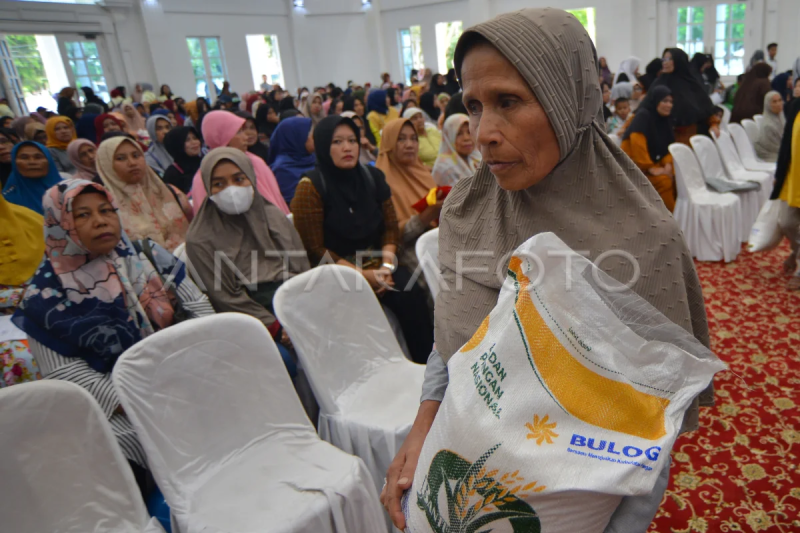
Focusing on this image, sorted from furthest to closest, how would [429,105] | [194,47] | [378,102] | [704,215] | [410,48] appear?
1. [410,48]
2. [194,47]
3. [429,105]
4. [378,102]
5. [704,215]

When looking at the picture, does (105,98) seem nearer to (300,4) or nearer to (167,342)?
(300,4)

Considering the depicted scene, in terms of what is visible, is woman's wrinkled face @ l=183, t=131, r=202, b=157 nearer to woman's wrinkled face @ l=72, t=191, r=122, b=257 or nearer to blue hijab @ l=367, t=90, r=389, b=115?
woman's wrinkled face @ l=72, t=191, r=122, b=257

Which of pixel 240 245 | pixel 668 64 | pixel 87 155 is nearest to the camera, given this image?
pixel 240 245

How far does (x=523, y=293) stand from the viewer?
62 cm

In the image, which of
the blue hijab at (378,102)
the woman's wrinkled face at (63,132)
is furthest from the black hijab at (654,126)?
the woman's wrinkled face at (63,132)

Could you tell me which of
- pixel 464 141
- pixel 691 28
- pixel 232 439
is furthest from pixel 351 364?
pixel 691 28

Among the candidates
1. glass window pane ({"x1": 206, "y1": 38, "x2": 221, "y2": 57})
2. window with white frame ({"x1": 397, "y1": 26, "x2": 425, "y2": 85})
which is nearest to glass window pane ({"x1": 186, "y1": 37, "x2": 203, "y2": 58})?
glass window pane ({"x1": 206, "y1": 38, "x2": 221, "y2": 57})

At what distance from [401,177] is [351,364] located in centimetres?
148

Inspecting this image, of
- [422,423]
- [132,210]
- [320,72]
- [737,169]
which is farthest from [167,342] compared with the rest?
[320,72]

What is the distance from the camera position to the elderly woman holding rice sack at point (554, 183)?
0.70m

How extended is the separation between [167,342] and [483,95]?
119 centimetres

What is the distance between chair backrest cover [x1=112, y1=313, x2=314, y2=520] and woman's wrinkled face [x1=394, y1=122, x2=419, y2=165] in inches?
66.3

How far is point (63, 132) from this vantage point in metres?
4.92

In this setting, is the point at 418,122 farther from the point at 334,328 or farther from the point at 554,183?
the point at 554,183
